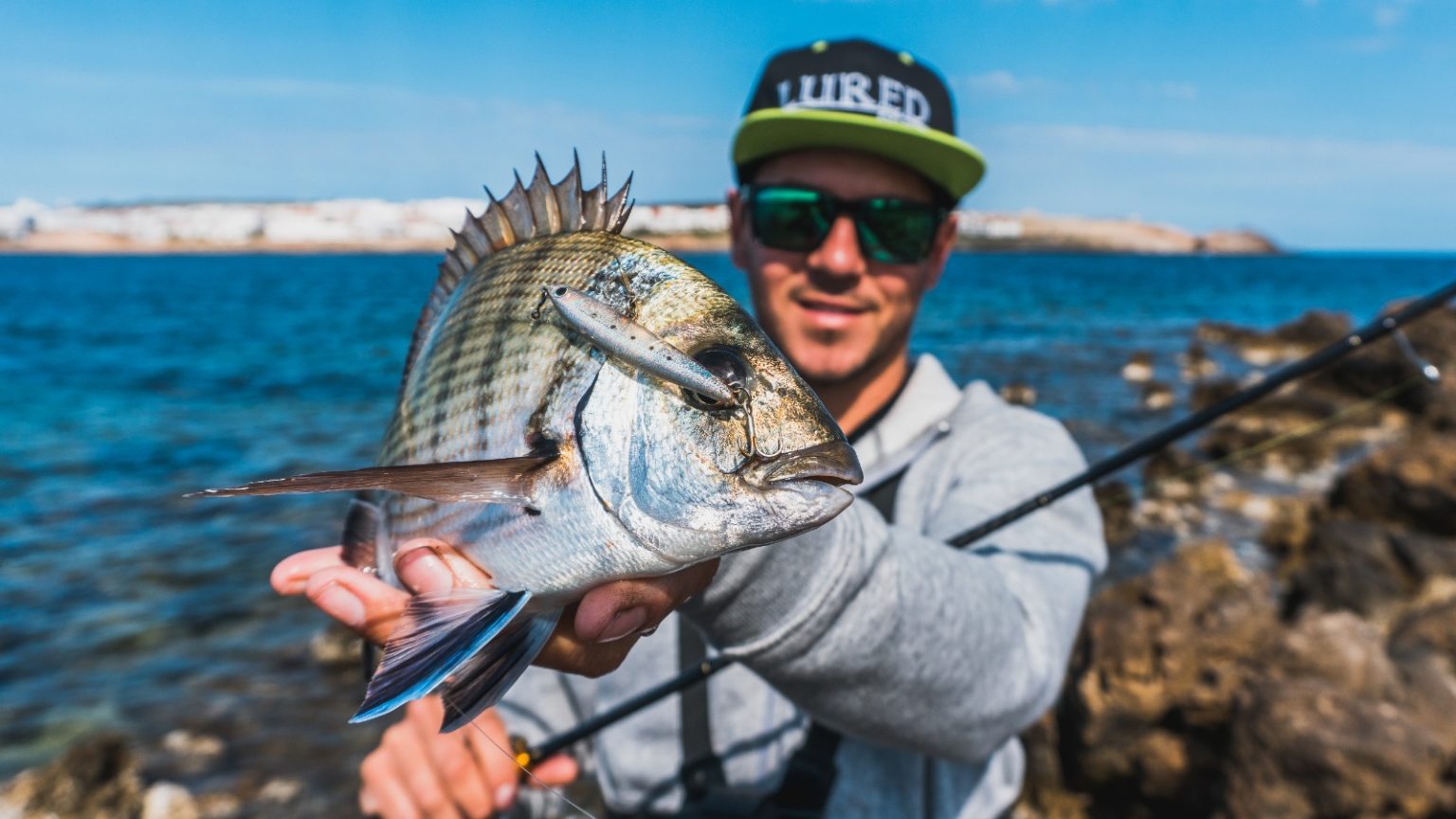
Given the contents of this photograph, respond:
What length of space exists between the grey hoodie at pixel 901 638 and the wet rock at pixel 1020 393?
12.4 m

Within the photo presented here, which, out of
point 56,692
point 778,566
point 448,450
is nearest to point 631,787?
point 778,566

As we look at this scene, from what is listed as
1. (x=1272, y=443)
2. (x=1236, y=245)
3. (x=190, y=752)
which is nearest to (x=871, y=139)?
(x=1272, y=443)

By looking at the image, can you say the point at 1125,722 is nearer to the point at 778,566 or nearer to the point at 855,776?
the point at 855,776

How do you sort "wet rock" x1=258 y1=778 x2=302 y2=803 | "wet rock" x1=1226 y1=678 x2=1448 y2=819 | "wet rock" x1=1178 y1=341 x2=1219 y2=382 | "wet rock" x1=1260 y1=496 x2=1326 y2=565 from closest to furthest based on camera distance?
1. "wet rock" x1=1226 y1=678 x2=1448 y2=819
2. "wet rock" x1=258 y1=778 x2=302 y2=803
3. "wet rock" x1=1260 y1=496 x2=1326 y2=565
4. "wet rock" x1=1178 y1=341 x2=1219 y2=382

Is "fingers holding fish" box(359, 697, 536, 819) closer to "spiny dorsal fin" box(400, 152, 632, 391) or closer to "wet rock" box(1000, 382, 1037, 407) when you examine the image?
"spiny dorsal fin" box(400, 152, 632, 391)

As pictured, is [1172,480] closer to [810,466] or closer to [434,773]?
[434,773]

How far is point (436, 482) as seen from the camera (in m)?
1.08

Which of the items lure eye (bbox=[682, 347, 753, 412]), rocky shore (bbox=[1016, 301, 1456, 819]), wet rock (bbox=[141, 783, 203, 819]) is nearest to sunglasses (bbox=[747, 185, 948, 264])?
lure eye (bbox=[682, 347, 753, 412])

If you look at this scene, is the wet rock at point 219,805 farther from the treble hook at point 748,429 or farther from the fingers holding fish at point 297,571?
the treble hook at point 748,429

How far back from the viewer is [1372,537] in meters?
6.88

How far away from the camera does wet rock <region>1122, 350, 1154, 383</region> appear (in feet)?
61.1

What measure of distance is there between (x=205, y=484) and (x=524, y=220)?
10.8 metres

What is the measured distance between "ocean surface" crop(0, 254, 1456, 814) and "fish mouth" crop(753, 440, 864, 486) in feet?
15.5

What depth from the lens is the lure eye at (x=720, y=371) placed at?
1.09 meters
